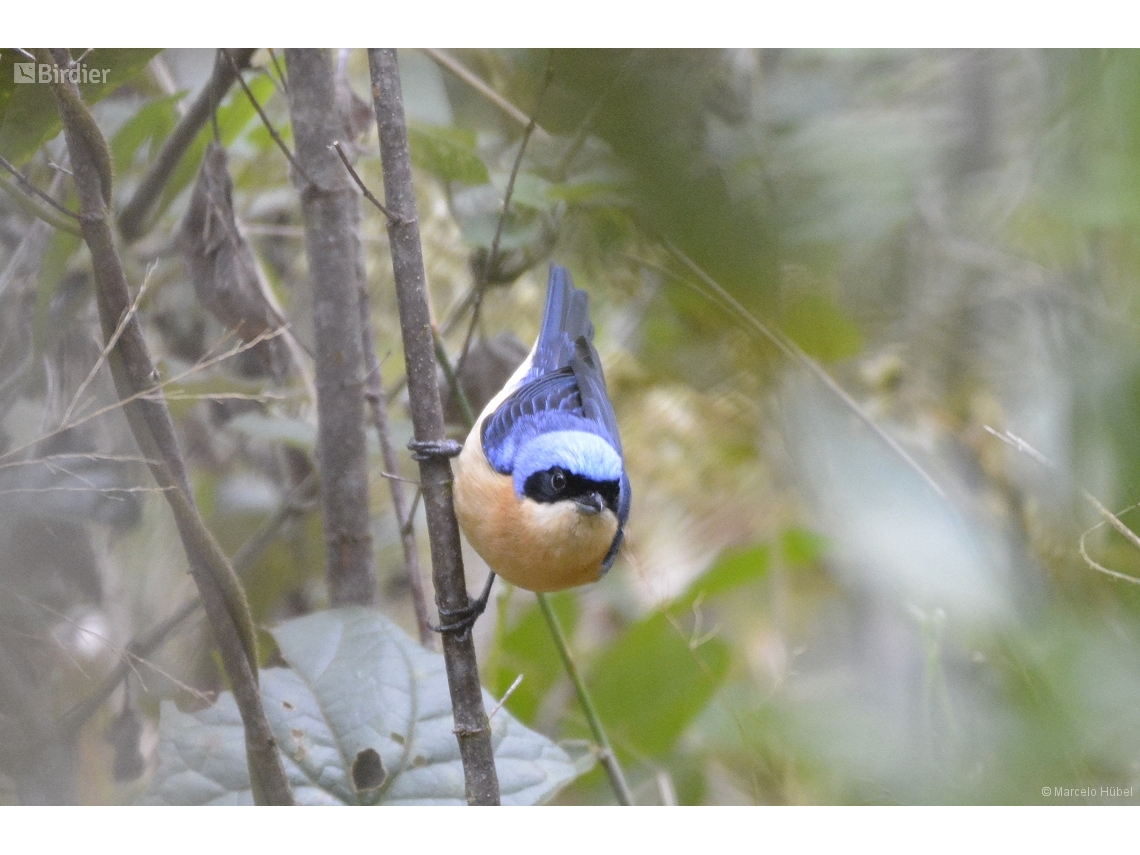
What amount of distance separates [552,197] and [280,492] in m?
0.75

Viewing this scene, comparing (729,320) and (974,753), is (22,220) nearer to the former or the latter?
(729,320)

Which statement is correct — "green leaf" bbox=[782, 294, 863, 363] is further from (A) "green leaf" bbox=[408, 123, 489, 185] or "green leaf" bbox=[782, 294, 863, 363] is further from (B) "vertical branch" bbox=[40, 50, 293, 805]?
(B) "vertical branch" bbox=[40, 50, 293, 805]

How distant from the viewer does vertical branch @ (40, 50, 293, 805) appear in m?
1.55

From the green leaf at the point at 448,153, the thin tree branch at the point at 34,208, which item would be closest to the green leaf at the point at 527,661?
the green leaf at the point at 448,153

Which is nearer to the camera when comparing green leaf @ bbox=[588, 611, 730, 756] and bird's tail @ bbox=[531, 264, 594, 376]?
bird's tail @ bbox=[531, 264, 594, 376]

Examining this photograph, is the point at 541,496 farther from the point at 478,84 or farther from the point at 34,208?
the point at 34,208

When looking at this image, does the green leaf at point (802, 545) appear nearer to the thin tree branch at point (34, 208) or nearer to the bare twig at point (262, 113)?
the bare twig at point (262, 113)

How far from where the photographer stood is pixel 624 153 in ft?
5.91

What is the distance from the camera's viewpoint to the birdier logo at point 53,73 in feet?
5.49

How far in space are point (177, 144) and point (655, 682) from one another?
134 cm

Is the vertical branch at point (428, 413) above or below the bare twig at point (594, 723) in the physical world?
above

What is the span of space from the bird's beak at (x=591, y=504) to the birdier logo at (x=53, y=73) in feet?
3.60

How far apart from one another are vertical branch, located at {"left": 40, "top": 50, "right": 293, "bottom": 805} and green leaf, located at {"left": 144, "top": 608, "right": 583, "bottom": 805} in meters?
0.09

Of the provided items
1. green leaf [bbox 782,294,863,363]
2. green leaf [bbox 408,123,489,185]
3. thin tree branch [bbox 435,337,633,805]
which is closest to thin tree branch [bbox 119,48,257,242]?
green leaf [bbox 408,123,489,185]
